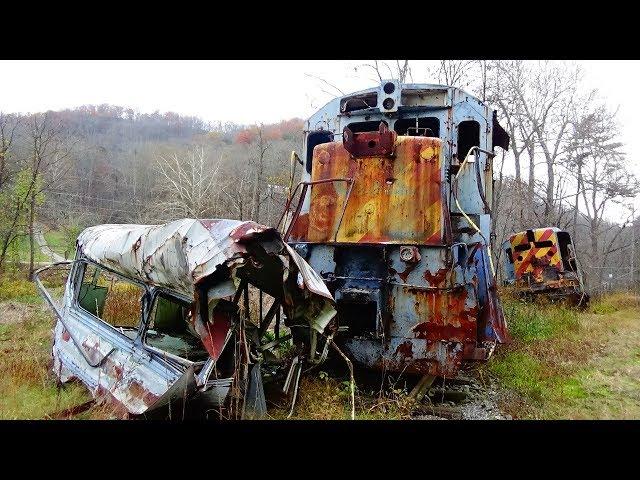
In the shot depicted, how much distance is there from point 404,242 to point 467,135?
2520 mm

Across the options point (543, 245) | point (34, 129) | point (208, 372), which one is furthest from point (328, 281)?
point (34, 129)

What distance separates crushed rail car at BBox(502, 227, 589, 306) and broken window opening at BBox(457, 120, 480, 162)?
5.58m

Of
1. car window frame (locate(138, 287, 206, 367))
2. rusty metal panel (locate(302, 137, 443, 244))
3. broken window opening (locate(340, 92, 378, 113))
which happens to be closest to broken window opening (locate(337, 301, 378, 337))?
rusty metal panel (locate(302, 137, 443, 244))

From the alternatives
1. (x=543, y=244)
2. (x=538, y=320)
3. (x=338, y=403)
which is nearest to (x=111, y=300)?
(x=338, y=403)

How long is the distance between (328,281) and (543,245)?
7881 mm

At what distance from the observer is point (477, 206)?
6629mm

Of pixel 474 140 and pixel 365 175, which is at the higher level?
pixel 474 140

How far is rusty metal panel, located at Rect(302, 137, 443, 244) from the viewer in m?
5.66

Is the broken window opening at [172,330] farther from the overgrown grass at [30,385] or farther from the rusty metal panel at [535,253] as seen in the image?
the rusty metal panel at [535,253]

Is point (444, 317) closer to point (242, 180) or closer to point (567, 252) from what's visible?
point (567, 252)

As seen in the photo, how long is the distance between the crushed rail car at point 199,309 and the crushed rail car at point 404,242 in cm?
142

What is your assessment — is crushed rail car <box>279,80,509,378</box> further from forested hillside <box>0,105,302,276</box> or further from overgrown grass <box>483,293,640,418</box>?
forested hillside <box>0,105,302,276</box>

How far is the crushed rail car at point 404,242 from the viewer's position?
17.7ft
